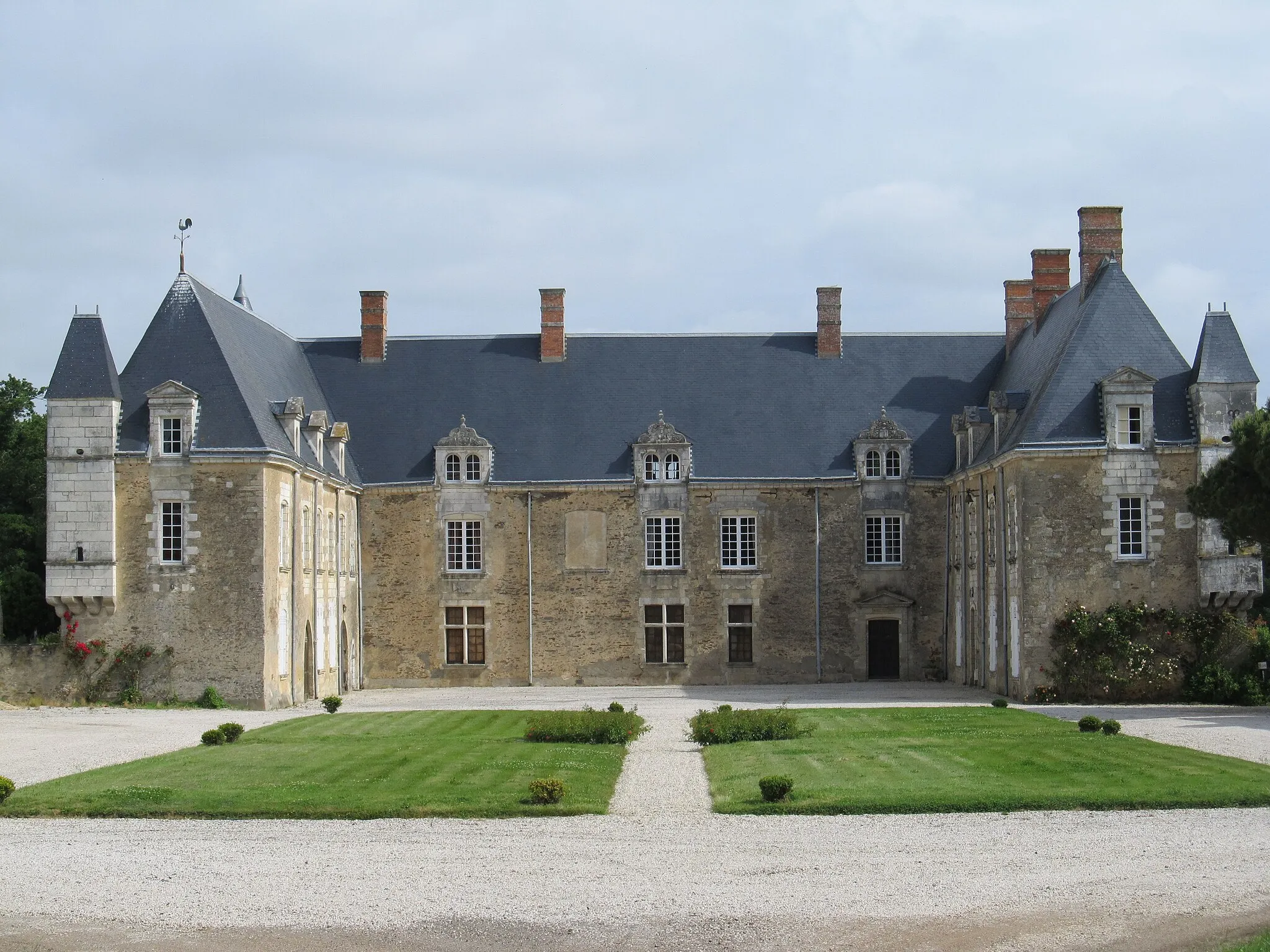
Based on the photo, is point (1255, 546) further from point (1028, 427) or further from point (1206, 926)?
point (1206, 926)

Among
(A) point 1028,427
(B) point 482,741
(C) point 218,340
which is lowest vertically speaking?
(B) point 482,741

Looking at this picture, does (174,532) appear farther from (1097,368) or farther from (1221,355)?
(1221,355)

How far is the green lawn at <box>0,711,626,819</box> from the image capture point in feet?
50.5

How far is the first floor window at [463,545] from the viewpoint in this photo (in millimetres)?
37875

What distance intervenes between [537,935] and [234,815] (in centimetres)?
617

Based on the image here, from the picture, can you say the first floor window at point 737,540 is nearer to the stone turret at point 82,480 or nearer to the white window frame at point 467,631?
the white window frame at point 467,631

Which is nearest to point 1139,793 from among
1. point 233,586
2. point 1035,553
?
point 1035,553

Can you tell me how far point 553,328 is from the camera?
40750mm

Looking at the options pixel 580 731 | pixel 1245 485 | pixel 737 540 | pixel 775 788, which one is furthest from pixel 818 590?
pixel 775 788

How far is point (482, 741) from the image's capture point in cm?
2181

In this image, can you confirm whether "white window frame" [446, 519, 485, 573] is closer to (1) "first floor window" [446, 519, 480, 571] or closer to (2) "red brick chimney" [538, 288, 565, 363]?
(1) "first floor window" [446, 519, 480, 571]

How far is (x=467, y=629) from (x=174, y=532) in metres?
9.15

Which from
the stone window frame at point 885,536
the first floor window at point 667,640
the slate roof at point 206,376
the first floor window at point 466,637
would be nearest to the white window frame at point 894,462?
the stone window frame at point 885,536

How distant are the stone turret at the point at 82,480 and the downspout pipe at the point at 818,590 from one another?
16809 mm
